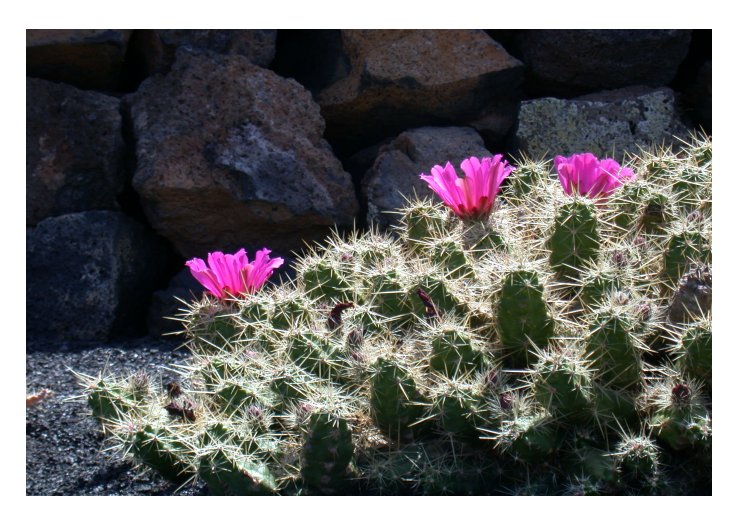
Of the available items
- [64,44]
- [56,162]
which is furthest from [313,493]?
[64,44]

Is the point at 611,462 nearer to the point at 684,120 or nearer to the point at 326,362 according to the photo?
the point at 326,362

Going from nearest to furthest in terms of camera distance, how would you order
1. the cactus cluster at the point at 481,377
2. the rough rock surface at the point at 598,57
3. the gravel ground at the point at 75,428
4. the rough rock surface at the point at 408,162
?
1. the cactus cluster at the point at 481,377
2. the gravel ground at the point at 75,428
3. the rough rock surface at the point at 408,162
4. the rough rock surface at the point at 598,57

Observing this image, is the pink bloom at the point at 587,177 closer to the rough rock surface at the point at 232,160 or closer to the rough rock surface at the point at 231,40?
the rough rock surface at the point at 232,160

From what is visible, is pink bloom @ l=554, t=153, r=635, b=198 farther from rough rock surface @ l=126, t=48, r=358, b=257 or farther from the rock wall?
rough rock surface @ l=126, t=48, r=358, b=257

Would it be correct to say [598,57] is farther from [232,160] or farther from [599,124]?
[232,160]

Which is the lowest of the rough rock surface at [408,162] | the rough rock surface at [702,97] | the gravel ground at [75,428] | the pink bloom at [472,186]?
the gravel ground at [75,428]

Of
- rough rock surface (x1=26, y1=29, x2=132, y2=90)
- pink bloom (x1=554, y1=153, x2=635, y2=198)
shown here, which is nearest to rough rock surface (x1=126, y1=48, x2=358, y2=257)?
rough rock surface (x1=26, y1=29, x2=132, y2=90)

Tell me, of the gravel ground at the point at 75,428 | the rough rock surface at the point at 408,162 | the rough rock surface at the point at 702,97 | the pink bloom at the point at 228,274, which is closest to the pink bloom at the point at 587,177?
the pink bloom at the point at 228,274
